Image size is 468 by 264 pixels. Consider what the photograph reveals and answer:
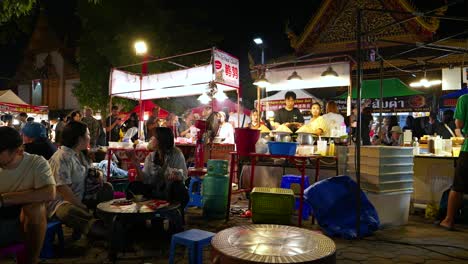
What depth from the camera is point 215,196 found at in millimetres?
6055

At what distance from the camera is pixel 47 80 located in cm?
2972

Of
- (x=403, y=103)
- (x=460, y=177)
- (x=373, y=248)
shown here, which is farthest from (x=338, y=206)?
(x=403, y=103)

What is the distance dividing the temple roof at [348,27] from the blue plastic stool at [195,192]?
7.97m

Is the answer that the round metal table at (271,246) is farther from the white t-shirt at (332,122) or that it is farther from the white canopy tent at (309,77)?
the white canopy tent at (309,77)

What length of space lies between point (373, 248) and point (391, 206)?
1.25 metres

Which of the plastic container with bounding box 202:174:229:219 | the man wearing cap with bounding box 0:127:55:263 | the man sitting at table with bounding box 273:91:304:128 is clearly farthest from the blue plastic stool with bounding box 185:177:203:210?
the man wearing cap with bounding box 0:127:55:263

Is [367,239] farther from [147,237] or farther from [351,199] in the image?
[147,237]

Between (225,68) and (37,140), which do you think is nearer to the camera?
(37,140)

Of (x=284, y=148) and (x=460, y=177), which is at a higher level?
(x=284, y=148)

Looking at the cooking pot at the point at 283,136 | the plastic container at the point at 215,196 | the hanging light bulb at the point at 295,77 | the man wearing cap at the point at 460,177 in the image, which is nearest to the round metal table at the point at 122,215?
the plastic container at the point at 215,196

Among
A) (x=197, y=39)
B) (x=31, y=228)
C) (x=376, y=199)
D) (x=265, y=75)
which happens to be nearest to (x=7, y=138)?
(x=31, y=228)

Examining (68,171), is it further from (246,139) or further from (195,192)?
(195,192)

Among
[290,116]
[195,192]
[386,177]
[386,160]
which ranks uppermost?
[290,116]

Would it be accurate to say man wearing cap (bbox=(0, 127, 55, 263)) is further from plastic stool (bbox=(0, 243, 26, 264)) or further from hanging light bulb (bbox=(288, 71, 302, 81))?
A: hanging light bulb (bbox=(288, 71, 302, 81))
